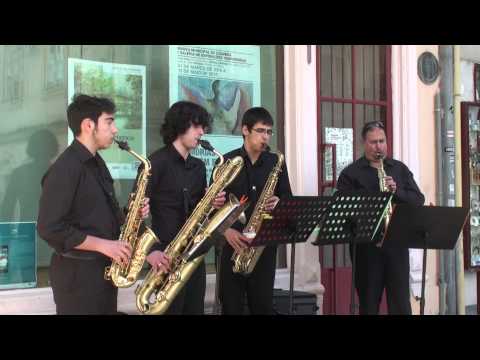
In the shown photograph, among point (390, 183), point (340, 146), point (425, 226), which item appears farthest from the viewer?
point (340, 146)

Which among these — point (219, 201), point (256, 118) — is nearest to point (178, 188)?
point (219, 201)

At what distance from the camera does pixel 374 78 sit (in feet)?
23.8

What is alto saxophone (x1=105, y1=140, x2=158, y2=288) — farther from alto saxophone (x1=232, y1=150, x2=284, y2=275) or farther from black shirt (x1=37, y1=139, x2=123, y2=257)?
alto saxophone (x1=232, y1=150, x2=284, y2=275)

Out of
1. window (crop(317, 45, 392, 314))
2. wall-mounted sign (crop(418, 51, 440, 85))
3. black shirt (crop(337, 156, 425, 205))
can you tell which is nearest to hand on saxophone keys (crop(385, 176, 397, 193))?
black shirt (crop(337, 156, 425, 205))

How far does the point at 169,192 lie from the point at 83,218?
2.53 feet

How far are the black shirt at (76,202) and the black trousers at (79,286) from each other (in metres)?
0.07

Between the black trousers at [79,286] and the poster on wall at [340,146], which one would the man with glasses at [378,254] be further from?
the black trousers at [79,286]

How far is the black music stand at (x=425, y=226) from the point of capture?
488 cm

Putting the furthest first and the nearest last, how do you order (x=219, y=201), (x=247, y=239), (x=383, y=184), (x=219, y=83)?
(x=219, y=83) → (x=383, y=184) → (x=247, y=239) → (x=219, y=201)

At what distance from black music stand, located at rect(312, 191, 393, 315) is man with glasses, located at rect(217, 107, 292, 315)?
40 cm

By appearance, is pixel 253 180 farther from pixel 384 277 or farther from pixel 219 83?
pixel 219 83

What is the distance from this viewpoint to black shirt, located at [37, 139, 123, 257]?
11.9 ft

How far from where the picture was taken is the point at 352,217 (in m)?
4.60
